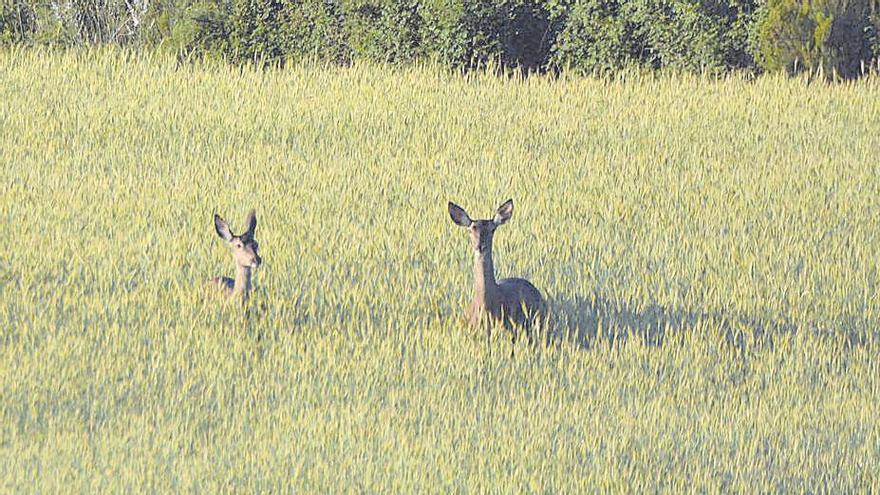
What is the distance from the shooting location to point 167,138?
13.1 m

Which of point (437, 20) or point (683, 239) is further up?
point (437, 20)

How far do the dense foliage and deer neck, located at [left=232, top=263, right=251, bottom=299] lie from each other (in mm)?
9895

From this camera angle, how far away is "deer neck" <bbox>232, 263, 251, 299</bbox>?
704 centimetres

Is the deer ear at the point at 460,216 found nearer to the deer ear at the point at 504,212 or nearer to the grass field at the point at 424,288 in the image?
the deer ear at the point at 504,212

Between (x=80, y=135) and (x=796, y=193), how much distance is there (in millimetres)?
5802

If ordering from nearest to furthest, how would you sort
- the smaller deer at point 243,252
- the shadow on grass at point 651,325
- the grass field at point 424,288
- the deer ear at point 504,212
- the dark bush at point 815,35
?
the grass field at point 424,288
the smaller deer at point 243,252
the deer ear at point 504,212
the shadow on grass at point 651,325
the dark bush at point 815,35

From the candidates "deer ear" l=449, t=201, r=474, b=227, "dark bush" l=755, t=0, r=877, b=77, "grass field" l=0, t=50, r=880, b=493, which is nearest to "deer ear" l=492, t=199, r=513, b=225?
"deer ear" l=449, t=201, r=474, b=227

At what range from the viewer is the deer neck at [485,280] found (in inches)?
278

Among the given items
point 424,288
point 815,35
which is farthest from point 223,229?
point 815,35

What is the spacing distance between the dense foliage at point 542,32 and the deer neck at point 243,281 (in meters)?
9.89

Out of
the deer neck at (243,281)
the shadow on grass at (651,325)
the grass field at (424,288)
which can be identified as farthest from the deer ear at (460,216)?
the deer neck at (243,281)

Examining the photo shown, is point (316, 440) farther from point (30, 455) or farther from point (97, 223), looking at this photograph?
point (97, 223)

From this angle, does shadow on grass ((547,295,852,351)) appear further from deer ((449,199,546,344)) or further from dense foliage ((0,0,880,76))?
dense foliage ((0,0,880,76))

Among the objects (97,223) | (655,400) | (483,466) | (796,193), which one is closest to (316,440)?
(483,466)
